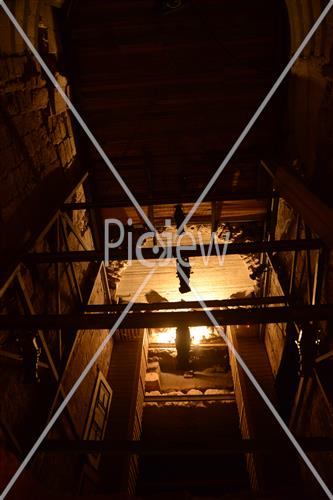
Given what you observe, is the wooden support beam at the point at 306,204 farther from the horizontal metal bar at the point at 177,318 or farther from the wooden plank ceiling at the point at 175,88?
the wooden plank ceiling at the point at 175,88

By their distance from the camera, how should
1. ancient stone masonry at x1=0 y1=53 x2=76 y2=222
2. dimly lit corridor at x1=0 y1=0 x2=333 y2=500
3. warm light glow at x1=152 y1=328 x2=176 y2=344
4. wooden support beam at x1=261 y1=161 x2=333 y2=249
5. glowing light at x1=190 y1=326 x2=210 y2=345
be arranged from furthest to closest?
warm light glow at x1=152 y1=328 x2=176 y2=344 → glowing light at x1=190 y1=326 x2=210 y2=345 → ancient stone masonry at x1=0 y1=53 x2=76 y2=222 → dimly lit corridor at x1=0 y1=0 x2=333 y2=500 → wooden support beam at x1=261 y1=161 x2=333 y2=249

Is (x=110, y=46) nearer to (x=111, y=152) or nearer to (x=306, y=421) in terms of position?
(x=111, y=152)

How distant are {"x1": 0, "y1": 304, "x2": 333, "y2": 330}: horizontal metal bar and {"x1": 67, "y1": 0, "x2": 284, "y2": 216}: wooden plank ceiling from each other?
2.78 meters

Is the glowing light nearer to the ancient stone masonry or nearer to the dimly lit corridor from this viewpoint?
the dimly lit corridor

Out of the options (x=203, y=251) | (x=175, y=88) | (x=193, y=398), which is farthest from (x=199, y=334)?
(x=175, y=88)

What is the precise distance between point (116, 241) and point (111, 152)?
76.6 inches

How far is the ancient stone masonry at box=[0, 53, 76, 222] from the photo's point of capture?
3.41 meters

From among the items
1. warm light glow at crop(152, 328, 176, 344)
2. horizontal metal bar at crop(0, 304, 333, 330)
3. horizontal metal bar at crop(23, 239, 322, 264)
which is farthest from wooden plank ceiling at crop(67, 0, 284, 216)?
warm light glow at crop(152, 328, 176, 344)

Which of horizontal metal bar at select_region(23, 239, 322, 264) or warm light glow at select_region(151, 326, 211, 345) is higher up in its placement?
horizontal metal bar at select_region(23, 239, 322, 264)

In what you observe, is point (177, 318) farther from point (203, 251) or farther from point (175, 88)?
point (175, 88)

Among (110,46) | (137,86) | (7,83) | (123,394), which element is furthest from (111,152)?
(123,394)

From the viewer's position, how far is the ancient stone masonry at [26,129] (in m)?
3.41

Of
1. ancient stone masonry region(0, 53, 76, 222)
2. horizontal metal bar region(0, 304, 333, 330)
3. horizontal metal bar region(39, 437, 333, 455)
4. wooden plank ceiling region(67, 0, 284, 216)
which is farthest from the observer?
wooden plank ceiling region(67, 0, 284, 216)

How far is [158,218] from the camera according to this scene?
277 inches
